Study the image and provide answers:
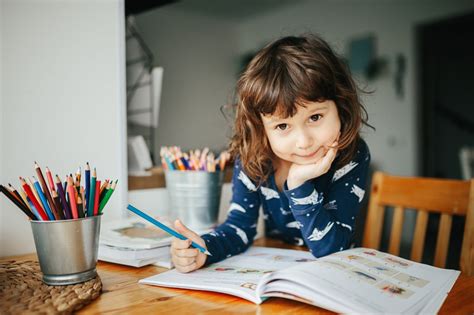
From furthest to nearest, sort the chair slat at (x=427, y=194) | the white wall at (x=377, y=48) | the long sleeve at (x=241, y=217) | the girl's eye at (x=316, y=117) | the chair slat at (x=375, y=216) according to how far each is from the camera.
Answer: the white wall at (x=377, y=48) → the chair slat at (x=375, y=216) → the chair slat at (x=427, y=194) → the long sleeve at (x=241, y=217) → the girl's eye at (x=316, y=117)

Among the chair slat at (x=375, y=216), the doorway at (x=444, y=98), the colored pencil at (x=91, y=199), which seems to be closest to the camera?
the colored pencil at (x=91, y=199)

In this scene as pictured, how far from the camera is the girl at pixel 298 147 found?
733mm

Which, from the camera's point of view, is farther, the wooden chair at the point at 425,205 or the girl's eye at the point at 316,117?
the wooden chair at the point at 425,205

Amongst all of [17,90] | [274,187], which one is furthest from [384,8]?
[17,90]

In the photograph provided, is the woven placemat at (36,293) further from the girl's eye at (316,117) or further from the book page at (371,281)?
the girl's eye at (316,117)

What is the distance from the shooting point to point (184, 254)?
0.72 meters

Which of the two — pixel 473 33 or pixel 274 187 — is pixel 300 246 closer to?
pixel 274 187

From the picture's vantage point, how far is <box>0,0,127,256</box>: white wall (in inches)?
32.2

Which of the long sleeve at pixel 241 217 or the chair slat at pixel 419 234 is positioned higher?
the long sleeve at pixel 241 217

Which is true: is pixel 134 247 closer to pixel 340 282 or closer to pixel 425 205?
pixel 340 282

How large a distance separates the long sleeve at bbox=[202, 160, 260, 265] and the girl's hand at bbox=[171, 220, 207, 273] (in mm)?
106

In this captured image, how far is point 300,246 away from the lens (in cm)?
97

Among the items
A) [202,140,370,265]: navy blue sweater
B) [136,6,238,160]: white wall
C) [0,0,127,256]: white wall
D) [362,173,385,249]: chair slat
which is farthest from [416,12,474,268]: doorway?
[0,0,127,256]: white wall

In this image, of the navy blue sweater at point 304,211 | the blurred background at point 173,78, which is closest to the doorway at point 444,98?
the blurred background at point 173,78
